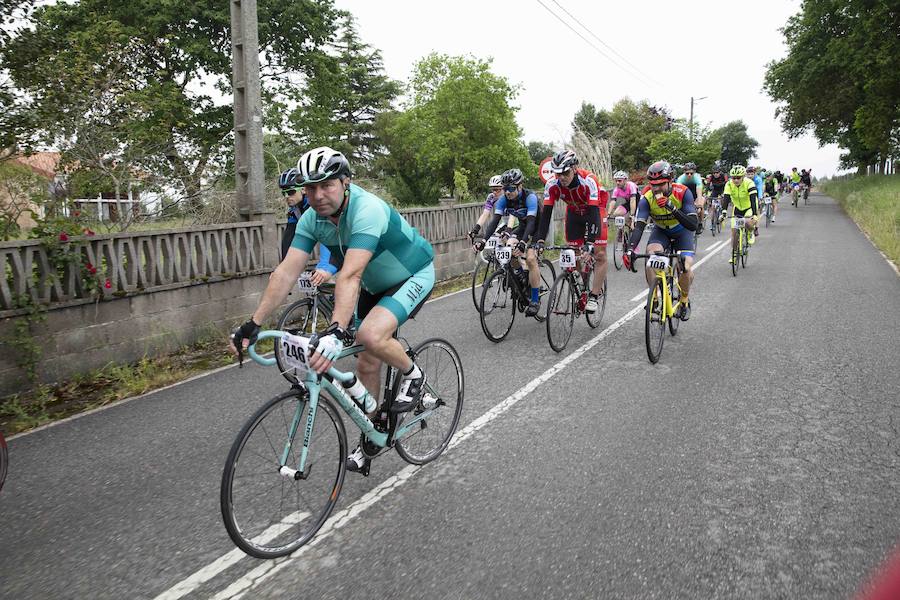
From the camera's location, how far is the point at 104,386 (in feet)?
20.9

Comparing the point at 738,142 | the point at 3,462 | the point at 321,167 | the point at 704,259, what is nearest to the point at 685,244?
the point at 321,167

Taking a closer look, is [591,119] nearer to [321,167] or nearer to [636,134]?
[636,134]

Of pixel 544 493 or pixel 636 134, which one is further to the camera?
pixel 636 134

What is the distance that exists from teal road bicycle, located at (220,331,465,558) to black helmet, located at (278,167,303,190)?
2.69 feet

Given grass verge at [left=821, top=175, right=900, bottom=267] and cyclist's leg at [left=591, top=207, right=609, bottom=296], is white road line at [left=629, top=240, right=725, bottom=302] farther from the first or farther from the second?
grass verge at [left=821, top=175, right=900, bottom=267]

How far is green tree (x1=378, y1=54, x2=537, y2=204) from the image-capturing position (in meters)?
62.1

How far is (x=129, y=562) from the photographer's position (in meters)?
3.17

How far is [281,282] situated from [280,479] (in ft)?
3.38

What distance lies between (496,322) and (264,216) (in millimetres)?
3843

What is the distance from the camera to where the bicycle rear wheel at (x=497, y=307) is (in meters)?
7.62

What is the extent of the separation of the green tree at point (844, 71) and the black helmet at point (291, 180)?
32.8 m

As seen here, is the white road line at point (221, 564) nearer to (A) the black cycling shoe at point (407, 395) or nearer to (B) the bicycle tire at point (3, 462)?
(A) the black cycling shoe at point (407, 395)

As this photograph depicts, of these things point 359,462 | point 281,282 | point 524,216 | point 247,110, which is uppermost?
point 247,110

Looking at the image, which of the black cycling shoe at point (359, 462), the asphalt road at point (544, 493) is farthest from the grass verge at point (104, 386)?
the black cycling shoe at point (359, 462)
